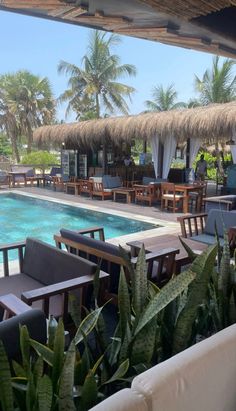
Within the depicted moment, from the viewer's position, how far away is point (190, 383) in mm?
1224

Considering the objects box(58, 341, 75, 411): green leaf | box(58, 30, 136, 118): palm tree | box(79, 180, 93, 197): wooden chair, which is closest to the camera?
box(58, 341, 75, 411): green leaf

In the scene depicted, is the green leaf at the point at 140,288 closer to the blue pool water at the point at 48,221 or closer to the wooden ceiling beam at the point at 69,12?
the wooden ceiling beam at the point at 69,12

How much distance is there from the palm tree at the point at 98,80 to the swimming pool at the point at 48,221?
12472 millimetres

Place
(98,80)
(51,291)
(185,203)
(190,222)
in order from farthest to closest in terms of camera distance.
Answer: (98,80), (185,203), (190,222), (51,291)

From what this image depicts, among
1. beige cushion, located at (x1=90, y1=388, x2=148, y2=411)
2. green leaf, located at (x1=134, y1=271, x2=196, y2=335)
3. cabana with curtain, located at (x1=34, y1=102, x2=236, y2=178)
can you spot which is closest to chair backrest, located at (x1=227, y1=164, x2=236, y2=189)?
cabana with curtain, located at (x1=34, y1=102, x2=236, y2=178)

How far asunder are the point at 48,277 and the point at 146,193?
26.9 feet

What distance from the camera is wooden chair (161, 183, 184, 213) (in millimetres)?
9477

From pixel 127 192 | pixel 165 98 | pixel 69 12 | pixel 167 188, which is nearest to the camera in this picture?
pixel 69 12

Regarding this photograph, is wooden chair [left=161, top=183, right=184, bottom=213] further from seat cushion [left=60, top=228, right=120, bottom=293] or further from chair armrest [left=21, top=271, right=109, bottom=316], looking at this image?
chair armrest [left=21, top=271, right=109, bottom=316]

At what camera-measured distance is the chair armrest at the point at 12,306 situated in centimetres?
213

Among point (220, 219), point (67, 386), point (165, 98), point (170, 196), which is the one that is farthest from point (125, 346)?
point (165, 98)

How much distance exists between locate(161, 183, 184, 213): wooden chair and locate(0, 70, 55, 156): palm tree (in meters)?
16.2

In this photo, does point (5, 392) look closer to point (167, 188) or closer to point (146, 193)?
point (167, 188)

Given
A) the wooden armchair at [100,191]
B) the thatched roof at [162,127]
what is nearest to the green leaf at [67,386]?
the thatched roof at [162,127]
